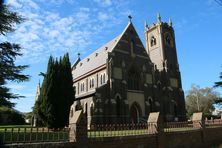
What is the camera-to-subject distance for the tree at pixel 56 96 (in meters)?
24.2

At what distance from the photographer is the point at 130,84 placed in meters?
36.0

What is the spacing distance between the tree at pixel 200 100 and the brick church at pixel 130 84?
27270 mm

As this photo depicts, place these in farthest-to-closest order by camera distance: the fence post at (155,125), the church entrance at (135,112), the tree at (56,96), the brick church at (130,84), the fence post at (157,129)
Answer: the church entrance at (135,112) → the brick church at (130,84) → the tree at (56,96) → the fence post at (155,125) → the fence post at (157,129)

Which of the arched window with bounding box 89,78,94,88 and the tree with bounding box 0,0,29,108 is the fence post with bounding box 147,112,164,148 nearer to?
the tree with bounding box 0,0,29,108

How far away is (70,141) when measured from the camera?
11891mm

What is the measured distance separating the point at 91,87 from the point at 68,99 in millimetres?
13606

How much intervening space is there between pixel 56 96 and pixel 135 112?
14.8 metres

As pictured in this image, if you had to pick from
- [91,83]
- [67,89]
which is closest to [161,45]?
Answer: [91,83]

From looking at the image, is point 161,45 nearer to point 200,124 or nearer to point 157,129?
point 200,124

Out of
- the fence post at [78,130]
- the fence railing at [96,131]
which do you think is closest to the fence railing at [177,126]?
the fence railing at [96,131]

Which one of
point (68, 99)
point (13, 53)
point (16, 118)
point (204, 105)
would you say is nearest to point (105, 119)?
point (68, 99)

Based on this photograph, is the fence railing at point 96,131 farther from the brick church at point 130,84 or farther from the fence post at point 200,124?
the brick church at point 130,84

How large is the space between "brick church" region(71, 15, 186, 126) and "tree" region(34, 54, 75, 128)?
6204mm

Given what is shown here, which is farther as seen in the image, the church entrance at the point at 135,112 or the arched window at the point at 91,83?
the arched window at the point at 91,83
